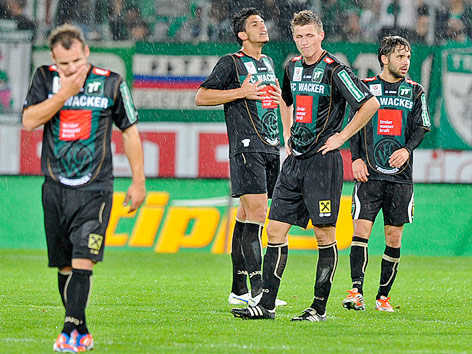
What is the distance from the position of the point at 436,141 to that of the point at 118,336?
11163 millimetres

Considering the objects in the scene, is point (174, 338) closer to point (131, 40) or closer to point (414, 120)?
point (414, 120)

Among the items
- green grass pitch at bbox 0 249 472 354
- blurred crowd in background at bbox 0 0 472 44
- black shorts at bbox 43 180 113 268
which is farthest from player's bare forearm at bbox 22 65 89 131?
blurred crowd in background at bbox 0 0 472 44

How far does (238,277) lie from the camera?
7.89 m

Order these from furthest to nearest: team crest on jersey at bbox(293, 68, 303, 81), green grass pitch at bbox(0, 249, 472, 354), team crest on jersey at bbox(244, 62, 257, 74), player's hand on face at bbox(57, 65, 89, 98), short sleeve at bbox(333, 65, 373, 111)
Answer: team crest on jersey at bbox(244, 62, 257, 74) < team crest on jersey at bbox(293, 68, 303, 81) < short sleeve at bbox(333, 65, 373, 111) < green grass pitch at bbox(0, 249, 472, 354) < player's hand on face at bbox(57, 65, 89, 98)

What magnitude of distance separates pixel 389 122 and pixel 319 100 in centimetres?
128

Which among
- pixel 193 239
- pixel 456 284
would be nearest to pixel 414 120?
pixel 456 284

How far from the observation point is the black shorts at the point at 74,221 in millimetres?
5332

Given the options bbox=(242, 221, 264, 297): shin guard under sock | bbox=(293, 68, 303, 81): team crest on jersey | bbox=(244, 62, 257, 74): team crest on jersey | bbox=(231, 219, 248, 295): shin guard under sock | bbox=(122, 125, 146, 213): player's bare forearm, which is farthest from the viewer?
bbox=(231, 219, 248, 295): shin guard under sock

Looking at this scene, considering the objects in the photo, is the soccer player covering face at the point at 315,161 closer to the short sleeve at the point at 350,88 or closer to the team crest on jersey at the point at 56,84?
the short sleeve at the point at 350,88

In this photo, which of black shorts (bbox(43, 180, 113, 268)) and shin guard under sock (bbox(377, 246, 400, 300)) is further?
shin guard under sock (bbox(377, 246, 400, 300))

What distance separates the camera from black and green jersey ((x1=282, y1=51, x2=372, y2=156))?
6.66 metres

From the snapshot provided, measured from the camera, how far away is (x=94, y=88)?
17.8 feet

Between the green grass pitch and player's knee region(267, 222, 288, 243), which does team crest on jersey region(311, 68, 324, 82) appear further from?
the green grass pitch

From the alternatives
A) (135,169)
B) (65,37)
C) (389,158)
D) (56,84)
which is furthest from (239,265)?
(65,37)
